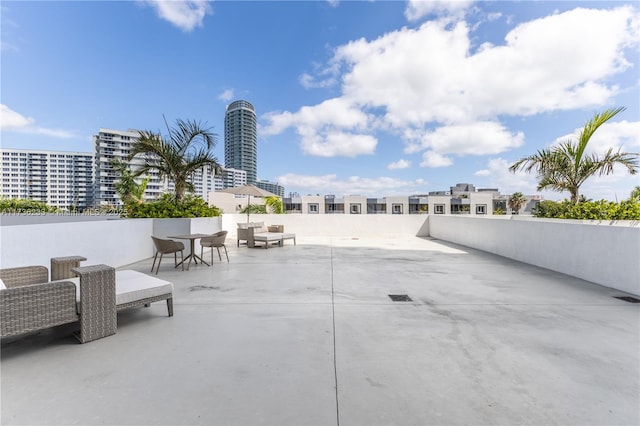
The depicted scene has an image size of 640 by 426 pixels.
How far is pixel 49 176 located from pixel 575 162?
3349 inches

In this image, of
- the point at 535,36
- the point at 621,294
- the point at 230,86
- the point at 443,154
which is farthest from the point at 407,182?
the point at 621,294

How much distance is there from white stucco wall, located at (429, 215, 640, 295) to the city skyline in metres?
1.43

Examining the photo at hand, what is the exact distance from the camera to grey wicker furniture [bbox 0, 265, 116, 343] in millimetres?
2268

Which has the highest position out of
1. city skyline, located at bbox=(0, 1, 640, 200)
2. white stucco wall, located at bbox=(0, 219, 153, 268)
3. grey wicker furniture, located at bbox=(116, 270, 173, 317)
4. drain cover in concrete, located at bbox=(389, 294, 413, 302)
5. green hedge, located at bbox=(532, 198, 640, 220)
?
city skyline, located at bbox=(0, 1, 640, 200)

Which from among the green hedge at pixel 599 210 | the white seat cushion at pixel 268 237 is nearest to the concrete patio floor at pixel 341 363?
the green hedge at pixel 599 210

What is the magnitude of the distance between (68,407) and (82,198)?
300 ft

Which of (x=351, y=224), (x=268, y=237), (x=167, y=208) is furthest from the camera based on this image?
(x=351, y=224)

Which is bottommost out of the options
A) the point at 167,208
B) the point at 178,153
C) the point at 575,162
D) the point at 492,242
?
the point at 492,242

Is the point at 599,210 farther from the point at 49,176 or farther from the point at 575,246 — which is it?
the point at 49,176

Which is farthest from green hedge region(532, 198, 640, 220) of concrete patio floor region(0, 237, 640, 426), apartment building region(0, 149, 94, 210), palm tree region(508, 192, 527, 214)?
apartment building region(0, 149, 94, 210)

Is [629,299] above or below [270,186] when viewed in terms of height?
below

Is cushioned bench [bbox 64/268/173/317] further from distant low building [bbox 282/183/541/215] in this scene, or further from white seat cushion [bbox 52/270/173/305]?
distant low building [bbox 282/183/541/215]

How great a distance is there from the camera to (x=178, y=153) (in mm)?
8133

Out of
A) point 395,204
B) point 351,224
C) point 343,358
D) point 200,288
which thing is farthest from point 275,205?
point 395,204
